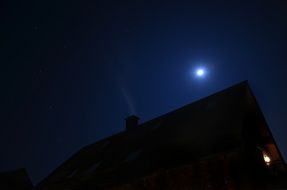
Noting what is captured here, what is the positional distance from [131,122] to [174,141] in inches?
331

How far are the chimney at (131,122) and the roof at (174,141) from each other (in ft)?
5.39

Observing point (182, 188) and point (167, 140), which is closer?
point (182, 188)

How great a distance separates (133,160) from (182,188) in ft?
12.2

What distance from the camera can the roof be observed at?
444 inches

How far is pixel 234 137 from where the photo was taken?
10352 mm

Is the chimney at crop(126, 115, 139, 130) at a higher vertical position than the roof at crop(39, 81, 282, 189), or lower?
higher

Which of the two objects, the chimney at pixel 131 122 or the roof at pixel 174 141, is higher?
the chimney at pixel 131 122

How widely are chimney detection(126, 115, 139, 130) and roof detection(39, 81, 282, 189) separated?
164cm

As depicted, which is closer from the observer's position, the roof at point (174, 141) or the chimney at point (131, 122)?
the roof at point (174, 141)

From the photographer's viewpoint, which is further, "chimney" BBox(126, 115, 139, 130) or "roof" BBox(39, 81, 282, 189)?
"chimney" BBox(126, 115, 139, 130)

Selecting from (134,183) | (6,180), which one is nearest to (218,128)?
(134,183)

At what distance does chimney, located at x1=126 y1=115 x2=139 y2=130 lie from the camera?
2128 cm

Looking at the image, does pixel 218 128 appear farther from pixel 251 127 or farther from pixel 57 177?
pixel 57 177

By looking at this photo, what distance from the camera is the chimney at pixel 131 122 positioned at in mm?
21283
